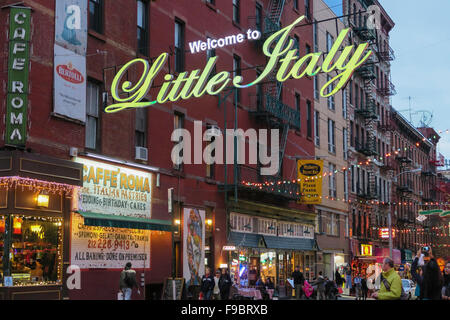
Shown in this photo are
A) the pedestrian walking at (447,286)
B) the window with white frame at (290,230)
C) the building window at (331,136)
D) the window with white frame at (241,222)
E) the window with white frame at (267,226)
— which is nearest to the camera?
the pedestrian walking at (447,286)

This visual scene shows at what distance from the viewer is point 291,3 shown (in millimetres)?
40688

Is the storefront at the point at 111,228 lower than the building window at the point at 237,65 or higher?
lower

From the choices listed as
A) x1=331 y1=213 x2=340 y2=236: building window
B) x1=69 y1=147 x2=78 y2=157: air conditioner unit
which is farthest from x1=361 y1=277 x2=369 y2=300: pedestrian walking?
x1=69 y1=147 x2=78 y2=157: air conditioner unit

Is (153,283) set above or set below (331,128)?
below

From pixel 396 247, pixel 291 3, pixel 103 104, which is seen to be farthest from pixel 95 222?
pixel 396 247

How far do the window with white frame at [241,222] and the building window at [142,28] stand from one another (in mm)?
9755

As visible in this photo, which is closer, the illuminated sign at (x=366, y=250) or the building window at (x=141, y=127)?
the building window at (x=141, y=127)

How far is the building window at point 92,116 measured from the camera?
74.5ft

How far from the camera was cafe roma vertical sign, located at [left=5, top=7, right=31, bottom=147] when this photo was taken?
1925 centimetres

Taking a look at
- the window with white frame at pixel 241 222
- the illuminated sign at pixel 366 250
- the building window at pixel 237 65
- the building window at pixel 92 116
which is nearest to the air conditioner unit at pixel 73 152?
the building window at pixel 92 116

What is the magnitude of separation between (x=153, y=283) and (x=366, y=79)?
3668 centimetres

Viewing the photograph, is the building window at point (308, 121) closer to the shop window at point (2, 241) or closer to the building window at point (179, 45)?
the building window at point (179, 45)

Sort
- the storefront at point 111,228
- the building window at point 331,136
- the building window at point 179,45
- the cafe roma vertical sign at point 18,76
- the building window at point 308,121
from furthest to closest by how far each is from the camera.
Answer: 1. the building window at point 331,136
2. the building window at point 308,121
3. the building window at point 179,45
4. the storefront at point 111,228
5. the cafe roma vertical sign at point 18,76

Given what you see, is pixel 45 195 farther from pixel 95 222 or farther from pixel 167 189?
pixel 167 189
